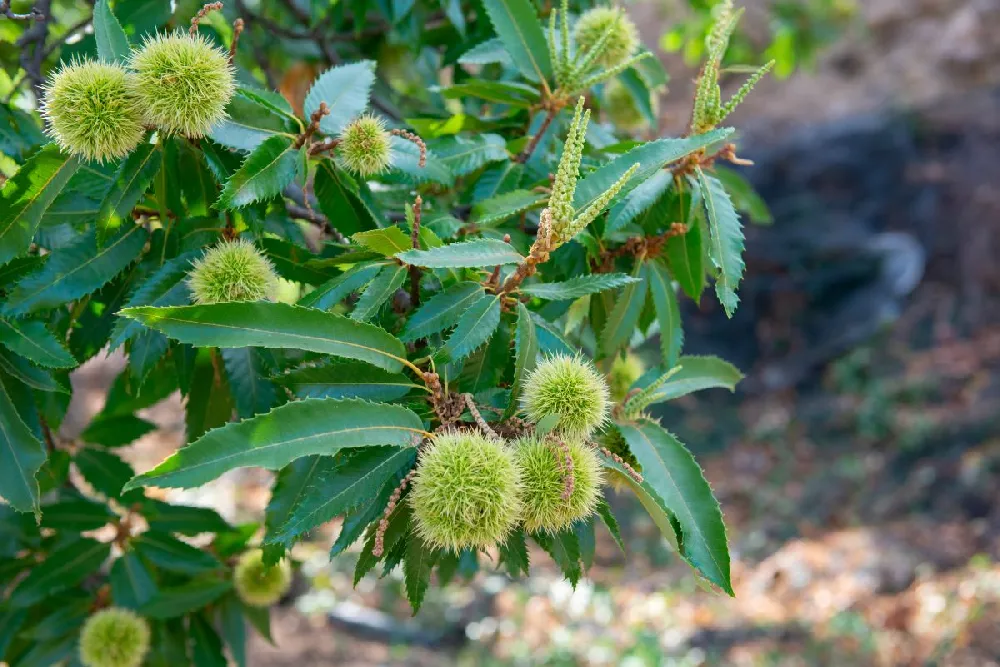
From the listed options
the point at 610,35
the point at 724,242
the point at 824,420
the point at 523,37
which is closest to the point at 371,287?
the point at 724,242

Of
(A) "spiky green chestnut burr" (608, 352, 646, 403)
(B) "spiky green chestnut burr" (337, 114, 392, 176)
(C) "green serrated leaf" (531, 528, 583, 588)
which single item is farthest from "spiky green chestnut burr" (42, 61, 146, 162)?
(A) "spiky green chestnut burr" (608, 352, 646, 403)

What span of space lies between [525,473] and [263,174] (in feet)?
1.46

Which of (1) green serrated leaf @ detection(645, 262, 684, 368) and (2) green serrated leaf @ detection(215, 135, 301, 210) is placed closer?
(2) green serrated leaf @ detection(215, 135, 301, 210)

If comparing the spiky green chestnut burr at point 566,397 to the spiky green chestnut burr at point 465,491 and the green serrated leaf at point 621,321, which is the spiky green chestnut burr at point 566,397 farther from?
the green serrated leaf at point 621,321

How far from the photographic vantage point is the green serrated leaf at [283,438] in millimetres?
803

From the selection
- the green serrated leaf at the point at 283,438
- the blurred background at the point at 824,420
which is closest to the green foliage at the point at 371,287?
the green serrated leaf at the point at 283,438

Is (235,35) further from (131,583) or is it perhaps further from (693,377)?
(131,583)

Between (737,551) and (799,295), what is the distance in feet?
8.74

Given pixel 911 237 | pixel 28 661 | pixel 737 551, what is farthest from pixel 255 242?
pixel 911 237

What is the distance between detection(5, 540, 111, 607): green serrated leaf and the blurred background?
374 mm

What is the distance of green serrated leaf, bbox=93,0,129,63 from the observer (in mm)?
1029

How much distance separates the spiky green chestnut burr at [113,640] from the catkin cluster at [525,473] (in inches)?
32.3

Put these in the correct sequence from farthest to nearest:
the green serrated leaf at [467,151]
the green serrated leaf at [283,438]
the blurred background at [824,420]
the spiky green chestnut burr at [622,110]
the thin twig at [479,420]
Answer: the blurred background at [824,420] < the spiky green chestnut burr at [622,110] < the green serrated leaf at [467,151] < the thin twig at [479,420] < the green serrated leaf at [283,438]

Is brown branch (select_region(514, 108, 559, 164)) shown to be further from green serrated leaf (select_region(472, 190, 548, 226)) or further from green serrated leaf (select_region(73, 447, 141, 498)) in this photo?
green serrated leaf (select_region(73, 447, 141, 498))
